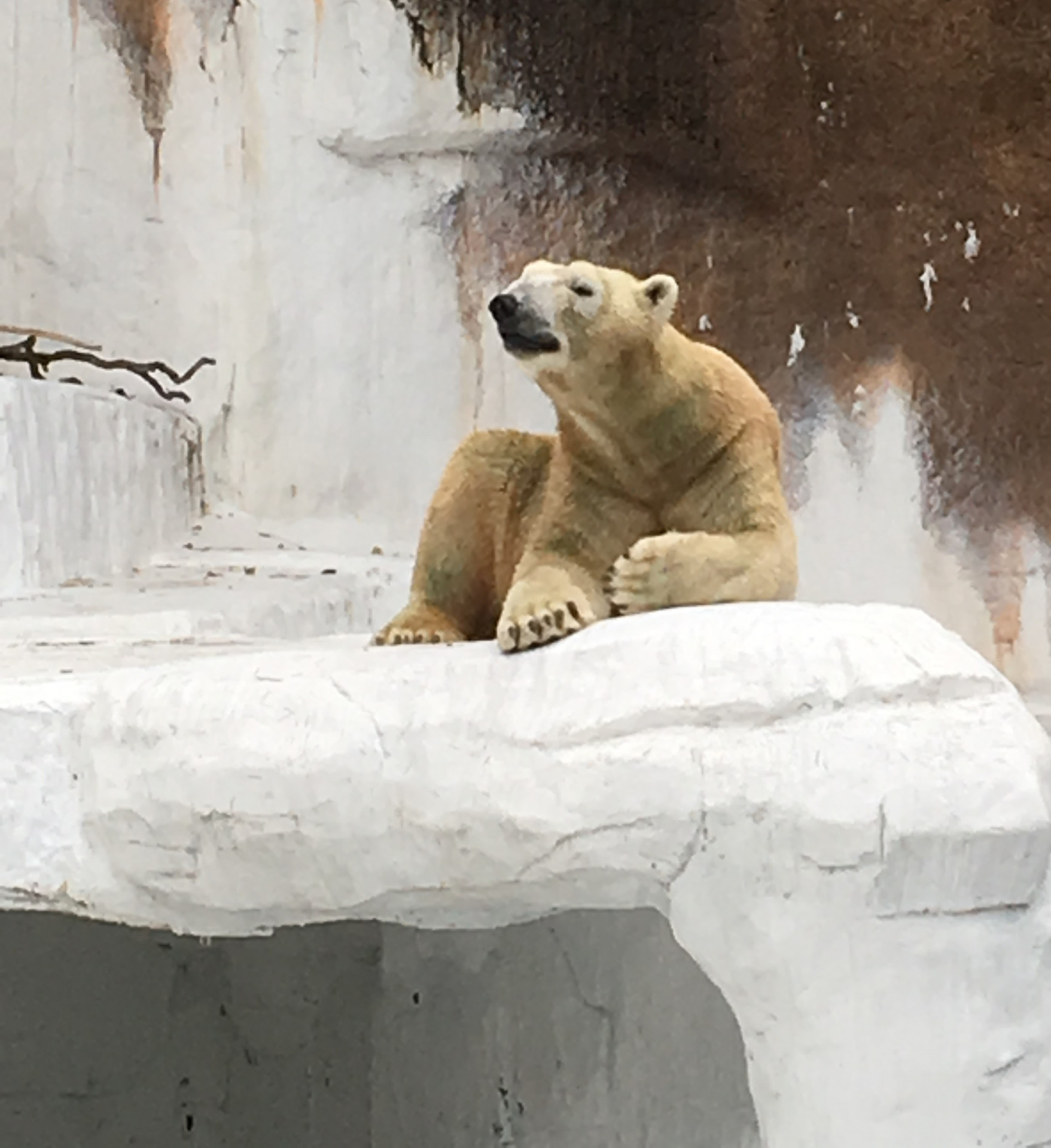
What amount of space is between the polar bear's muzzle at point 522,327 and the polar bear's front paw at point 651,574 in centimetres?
16

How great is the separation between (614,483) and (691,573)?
124mm

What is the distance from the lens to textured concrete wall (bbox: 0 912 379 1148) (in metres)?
1.76

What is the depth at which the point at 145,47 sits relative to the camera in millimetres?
2463

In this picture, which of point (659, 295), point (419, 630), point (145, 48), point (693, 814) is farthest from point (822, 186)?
point (693, 814)

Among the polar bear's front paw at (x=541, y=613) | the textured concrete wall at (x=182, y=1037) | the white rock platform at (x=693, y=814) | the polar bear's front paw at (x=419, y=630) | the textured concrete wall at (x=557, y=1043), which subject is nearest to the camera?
the white rock platform at (x=693, y=814)

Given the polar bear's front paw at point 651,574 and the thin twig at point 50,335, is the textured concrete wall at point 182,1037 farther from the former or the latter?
the polar bear's front paw at point 651,574

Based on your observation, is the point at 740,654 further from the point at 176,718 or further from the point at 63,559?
the point at 63,559

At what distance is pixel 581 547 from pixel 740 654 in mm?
207

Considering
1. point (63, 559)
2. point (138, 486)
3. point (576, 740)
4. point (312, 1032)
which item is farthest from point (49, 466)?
point (576, 740)

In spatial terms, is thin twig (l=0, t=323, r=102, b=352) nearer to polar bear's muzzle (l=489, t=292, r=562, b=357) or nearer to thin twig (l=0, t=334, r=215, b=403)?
thin twig (l=0, t=334, r=215, b=403)

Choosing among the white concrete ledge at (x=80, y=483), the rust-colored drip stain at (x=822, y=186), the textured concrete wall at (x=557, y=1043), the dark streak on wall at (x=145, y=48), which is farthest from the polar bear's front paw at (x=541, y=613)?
the dark streak on wall at (x=145, y=48)

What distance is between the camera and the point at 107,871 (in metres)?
0.96

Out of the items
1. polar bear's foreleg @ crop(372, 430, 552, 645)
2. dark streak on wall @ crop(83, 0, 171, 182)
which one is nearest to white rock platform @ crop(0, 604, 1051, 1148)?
polar bear's foreleg @ crop(372, 430, 552, 645)

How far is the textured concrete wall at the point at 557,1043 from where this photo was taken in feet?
4.46
